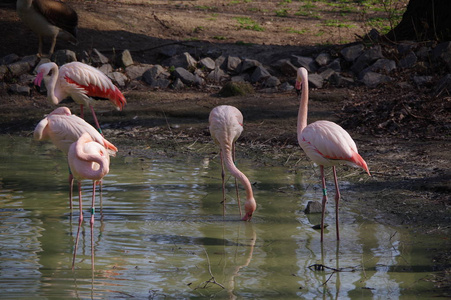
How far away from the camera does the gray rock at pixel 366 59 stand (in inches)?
453

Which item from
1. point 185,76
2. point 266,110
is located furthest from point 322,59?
point 185,76

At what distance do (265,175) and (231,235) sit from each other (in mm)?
2088

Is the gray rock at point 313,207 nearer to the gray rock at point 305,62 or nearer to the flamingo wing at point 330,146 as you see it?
the flamingo wing at point 330,146

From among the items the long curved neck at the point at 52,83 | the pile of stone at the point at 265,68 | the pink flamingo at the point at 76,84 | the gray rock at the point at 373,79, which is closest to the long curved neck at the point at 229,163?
the pink flamingo at the point at 76,84

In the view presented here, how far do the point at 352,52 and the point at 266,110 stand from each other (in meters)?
2.83

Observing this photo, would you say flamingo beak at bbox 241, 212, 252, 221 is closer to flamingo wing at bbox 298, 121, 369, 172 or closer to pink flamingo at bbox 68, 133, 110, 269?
Answer: flamingo wing at bbox 298, 121, 369, 172

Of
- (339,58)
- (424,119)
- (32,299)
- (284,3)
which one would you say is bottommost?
(32,299)

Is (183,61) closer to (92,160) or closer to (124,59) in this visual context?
(124,59)

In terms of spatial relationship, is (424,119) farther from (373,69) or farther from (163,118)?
(163,118)

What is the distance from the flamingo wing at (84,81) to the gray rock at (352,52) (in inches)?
216

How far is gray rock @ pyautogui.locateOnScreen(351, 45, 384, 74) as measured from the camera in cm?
1150

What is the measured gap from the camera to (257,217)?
5.76m

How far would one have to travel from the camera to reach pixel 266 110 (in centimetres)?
999

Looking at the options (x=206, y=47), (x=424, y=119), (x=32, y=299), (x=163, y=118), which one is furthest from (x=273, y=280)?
(x=206, y=47)
